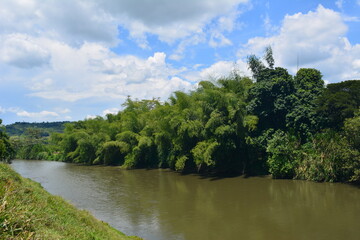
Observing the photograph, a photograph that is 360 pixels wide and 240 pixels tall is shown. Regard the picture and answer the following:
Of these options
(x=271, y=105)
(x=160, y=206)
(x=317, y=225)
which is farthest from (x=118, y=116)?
(x=317, y=225)

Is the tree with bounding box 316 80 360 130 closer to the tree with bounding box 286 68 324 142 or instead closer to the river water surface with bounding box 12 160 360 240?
the tree with bounding box 286 68 324 142

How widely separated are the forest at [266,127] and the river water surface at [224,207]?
1871 mm

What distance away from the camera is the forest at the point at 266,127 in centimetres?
1944

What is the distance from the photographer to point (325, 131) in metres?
20.8

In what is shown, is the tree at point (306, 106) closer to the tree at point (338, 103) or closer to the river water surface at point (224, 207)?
the tree at point (338, 103)

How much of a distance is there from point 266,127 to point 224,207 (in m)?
10.9

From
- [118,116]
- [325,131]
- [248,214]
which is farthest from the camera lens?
[118,116]

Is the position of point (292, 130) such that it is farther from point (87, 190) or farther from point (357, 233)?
point (87, 190)

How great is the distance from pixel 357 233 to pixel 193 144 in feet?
55.8

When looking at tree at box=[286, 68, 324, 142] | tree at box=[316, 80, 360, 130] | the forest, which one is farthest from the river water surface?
tree at box=[316, 80, 360, 130]

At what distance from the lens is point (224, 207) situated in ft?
50.1

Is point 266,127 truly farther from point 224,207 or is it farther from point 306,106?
point 224,207

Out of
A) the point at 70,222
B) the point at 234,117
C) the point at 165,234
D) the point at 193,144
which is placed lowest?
the point at 165,234

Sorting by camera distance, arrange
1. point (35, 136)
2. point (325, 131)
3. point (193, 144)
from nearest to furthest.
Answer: point (325, 131)
point (193, 144)
point (35, 136)
